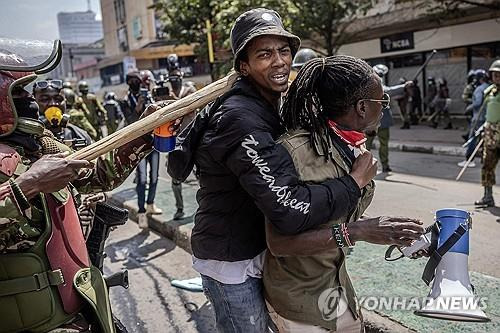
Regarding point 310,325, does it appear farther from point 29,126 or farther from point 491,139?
point 491,139

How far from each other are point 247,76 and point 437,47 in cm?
1510

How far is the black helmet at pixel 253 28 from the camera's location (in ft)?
5.69

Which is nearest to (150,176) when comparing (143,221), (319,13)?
(143,221)

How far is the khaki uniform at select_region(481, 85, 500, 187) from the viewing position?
5734 millimetres

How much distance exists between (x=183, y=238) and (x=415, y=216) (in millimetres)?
2592

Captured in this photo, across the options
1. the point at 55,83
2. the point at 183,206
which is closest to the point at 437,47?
the point at 183,206

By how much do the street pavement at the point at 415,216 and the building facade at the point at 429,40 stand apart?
4.29 metres

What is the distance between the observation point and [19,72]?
1728 mm

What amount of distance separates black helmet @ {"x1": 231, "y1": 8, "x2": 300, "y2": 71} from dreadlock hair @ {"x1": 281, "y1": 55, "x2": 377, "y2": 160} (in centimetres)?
17

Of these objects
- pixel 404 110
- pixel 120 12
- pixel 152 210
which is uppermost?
pixel 120 12

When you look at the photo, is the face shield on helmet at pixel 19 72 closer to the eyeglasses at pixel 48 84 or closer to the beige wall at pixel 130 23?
the eyeglasses at pixel 48 84

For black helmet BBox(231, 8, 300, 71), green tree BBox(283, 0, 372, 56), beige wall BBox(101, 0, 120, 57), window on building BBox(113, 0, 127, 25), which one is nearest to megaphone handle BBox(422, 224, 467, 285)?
black helmet BBox(231, 8, 300, 71)

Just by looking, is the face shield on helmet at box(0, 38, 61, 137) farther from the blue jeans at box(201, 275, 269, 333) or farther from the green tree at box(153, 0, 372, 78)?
the green tree at box(153, 0, 372, 78)

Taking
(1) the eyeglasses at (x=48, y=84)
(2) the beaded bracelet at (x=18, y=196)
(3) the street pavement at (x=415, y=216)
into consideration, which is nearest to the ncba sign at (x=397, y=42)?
(3) the street pavement at (x=415, y=216)
